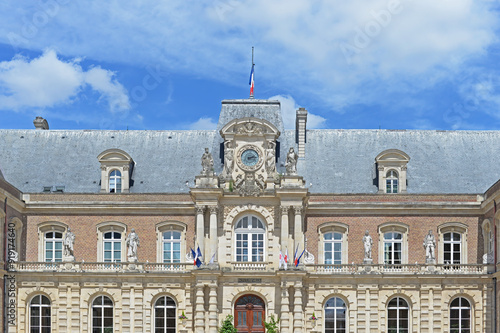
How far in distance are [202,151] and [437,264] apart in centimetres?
1523

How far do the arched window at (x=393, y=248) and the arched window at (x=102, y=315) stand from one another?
50.5 ft

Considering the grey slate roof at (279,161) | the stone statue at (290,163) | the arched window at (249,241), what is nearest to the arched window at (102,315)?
the grey slate roof at (279,161)

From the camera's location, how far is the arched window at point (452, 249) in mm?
46625

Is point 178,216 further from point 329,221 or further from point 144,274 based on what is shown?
point 329,221

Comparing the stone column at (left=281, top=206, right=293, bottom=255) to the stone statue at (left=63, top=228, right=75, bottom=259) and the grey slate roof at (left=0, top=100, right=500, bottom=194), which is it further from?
the stone statue at (left=63, top=228, right=75, bottom=259)

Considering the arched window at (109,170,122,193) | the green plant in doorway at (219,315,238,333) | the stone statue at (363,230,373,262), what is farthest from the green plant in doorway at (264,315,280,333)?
the arched window at (109,170,122,193)

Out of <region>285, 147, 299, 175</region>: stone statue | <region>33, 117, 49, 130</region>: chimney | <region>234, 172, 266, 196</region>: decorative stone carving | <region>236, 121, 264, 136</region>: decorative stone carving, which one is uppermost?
<region>33, 117, 49, 130</region>: chimney

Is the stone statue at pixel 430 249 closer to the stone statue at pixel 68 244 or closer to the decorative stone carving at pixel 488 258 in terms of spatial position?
the decorative stone carving at pixel 488 258

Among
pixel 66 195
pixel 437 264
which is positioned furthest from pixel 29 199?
pixel 437 264

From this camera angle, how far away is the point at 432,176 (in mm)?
48781

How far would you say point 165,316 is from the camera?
45656 mm

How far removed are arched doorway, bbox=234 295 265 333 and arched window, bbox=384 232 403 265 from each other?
295 inches

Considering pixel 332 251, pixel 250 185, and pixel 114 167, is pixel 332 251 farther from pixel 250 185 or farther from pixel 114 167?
pixel 114 167

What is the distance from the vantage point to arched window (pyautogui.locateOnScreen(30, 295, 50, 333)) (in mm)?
45562
